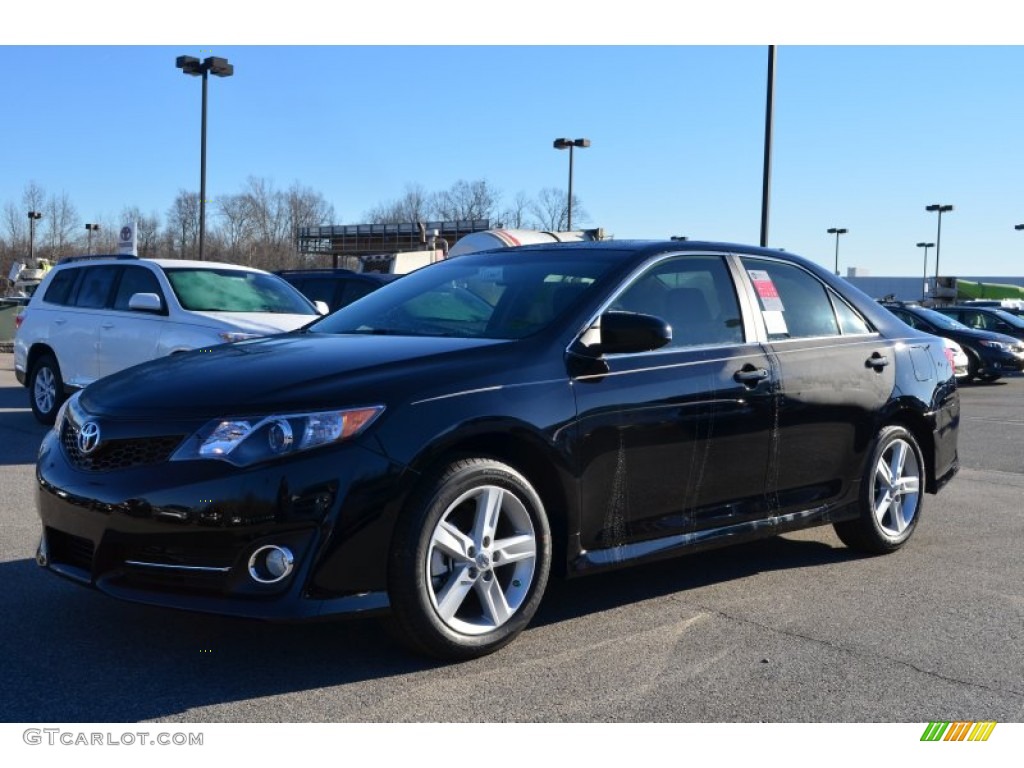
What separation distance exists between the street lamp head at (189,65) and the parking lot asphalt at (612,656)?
21.7m

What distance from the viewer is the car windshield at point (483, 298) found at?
4980 mm

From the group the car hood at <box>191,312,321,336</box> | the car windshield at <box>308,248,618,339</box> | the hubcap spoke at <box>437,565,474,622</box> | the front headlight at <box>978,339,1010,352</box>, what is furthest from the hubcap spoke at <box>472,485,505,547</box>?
the front headlight at <box>978,339,1010,352</box>

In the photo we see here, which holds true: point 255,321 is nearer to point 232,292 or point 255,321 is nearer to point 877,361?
point 232,292

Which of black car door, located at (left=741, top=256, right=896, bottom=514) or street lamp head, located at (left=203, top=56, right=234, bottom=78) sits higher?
street lamp head, located at (left=203, top=56, right=234, bottom=78)

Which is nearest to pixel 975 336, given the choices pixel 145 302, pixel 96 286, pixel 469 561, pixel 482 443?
pixel 96 286

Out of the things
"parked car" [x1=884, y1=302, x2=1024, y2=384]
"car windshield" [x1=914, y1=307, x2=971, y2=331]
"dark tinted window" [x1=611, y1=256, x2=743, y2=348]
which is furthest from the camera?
"car windshield" [x1=914, y1=307, x2=971, y2=331]

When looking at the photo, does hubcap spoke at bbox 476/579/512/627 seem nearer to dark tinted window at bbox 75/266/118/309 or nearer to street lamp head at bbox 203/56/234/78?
dark tinted window at bbox 75/266/118/309

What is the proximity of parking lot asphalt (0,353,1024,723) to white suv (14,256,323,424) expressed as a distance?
493 cm

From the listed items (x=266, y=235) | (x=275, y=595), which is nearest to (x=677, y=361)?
(x=275, y=595)

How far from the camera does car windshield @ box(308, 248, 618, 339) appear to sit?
4.98 metres

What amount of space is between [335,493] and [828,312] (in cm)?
326

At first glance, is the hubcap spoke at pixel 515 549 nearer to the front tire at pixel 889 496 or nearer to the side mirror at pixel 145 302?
the front tire at pixel 889 496

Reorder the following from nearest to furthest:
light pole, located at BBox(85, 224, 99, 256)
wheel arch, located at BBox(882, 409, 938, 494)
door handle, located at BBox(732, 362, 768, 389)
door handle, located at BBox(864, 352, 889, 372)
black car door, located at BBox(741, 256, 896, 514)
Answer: door handle, located at BBox(732, 362, 768, 389)
black car door, located at BBox(741, 256, 896, 514)
door handle, located at BBox(864, 352, 889, 372)
wheel arch, located at BBox(882, 409, 938, 494)
light pole, located at BBox(85, 224, 99, 256)

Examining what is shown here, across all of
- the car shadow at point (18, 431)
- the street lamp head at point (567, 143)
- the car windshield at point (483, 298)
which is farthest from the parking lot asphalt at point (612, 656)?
the street lamp head at point (567, 143)
